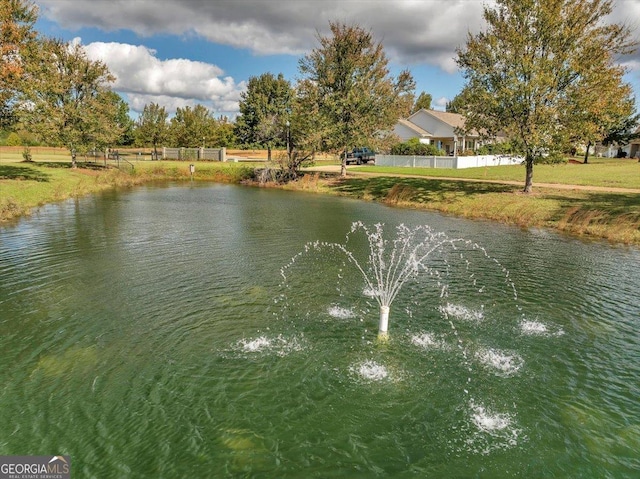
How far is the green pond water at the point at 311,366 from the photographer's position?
6668 millimetres

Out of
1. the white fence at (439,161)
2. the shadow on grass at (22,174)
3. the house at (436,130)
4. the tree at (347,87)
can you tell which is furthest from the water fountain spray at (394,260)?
the house at (436,130)

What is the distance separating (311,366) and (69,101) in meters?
51.0

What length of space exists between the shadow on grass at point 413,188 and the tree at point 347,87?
5.07m

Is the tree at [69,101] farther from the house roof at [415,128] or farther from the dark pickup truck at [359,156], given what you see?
the house roof at [415,128]

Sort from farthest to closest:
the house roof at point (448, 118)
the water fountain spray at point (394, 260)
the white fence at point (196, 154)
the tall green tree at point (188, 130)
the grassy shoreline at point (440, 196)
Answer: the tall green tree at point (188, 130) → the house roof at point (448, 118) → the white fence at point (196, 154) → the grassy shoreline at point (440, 196) → the water fountain spray at point (394, 260)

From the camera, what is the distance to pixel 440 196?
110 ft

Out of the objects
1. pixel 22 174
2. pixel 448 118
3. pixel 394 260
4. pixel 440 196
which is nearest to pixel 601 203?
pixel 440 196

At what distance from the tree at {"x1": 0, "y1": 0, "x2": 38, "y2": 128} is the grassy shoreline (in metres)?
6.76

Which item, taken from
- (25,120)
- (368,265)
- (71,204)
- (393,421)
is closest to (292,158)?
(71,204)

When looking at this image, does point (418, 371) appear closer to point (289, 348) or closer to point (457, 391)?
point (457, 391)

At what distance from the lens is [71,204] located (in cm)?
2991

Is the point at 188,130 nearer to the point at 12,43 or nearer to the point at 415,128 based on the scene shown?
the point at 415,128

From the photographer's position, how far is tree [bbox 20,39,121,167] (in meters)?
43.5

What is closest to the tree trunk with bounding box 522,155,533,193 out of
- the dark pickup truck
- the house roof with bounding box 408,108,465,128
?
the dark pickup truck
